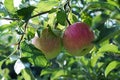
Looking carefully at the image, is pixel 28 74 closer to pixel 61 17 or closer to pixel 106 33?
pixel 61 17

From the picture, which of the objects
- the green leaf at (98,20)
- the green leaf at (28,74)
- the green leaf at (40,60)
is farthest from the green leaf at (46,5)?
the green leaf at (98,20)

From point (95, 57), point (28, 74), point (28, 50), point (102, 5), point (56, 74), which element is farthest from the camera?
point (56, 74)

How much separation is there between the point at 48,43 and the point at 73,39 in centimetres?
14

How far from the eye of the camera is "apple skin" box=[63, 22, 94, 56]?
1.44 meters

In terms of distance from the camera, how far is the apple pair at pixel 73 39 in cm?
144

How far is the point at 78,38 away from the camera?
146 cm

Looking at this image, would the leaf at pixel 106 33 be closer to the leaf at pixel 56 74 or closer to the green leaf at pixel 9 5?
the green leaf at pixel 9 5

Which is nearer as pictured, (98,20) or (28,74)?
(98,20)

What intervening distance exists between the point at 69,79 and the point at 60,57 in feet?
→ 0.56

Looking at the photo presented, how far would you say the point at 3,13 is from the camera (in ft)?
5.06

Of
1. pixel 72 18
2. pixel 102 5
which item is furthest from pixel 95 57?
pixel 102 5

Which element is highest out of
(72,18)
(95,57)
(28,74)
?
(72,18)

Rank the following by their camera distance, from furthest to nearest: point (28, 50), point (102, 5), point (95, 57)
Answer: point (95, 57) < point (28, 50) < point (102, 5)

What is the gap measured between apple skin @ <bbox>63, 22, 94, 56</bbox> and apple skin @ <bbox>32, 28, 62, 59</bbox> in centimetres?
4
